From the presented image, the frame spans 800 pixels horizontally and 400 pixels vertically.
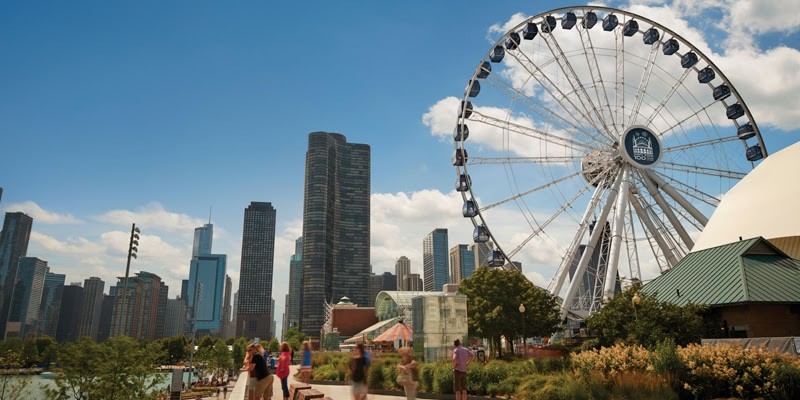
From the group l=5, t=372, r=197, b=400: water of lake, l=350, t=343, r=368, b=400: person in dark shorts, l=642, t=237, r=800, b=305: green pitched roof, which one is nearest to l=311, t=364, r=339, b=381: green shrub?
l=5, t=372, r=197, b=400: water of lake

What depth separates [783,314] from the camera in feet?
83.7

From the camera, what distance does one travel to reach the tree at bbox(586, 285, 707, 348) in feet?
80.9

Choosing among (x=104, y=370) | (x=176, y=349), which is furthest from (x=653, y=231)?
(x=176, y=349)

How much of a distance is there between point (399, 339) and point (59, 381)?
42.2 metres

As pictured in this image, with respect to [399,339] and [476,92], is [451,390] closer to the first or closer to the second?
[476,92]

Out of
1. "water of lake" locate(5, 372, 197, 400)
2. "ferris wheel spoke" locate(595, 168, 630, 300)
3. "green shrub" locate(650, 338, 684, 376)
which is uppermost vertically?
"ferris wheel spoke" locate(595, 168, 630, 300)

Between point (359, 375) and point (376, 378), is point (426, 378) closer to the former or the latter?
point (376, 378)

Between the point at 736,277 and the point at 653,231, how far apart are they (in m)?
12.5

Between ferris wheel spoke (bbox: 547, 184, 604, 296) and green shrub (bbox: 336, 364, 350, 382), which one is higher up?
ferris wheel spoke (bbox: 547, 184, 604, 296)

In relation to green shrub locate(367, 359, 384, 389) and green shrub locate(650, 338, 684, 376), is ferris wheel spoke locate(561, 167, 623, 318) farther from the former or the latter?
green shrub locate(650, 338, 684, 376)

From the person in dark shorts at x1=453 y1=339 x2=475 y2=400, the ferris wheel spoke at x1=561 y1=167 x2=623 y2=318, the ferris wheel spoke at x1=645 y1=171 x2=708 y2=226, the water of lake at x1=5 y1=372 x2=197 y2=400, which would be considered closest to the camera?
the person in dark shorts at x1=453 y1=339 x2=475 y2=400

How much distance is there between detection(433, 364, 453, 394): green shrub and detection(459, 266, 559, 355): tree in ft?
68.2

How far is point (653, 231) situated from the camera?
129ft

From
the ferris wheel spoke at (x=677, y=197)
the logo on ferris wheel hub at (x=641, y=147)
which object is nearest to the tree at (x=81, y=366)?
the logo on ferris wheel hub at (x=641, y=147)
